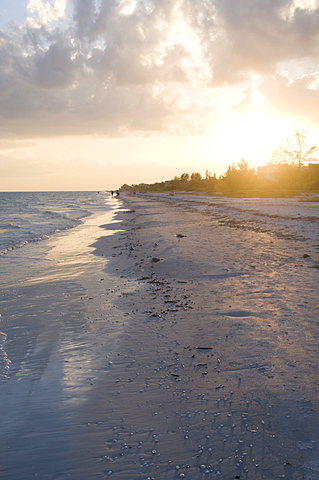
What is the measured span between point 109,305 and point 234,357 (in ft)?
11.4

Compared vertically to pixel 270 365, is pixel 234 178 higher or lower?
higher

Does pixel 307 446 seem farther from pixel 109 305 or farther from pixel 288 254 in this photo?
pixel 288 254

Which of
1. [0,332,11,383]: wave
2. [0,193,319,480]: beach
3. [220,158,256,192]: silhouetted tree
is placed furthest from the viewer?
[220,158,256,192]: silhouetted tree

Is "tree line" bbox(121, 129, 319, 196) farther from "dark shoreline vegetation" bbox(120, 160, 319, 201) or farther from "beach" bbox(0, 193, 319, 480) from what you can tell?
"beach" bbox(0, 193, 319, 480)

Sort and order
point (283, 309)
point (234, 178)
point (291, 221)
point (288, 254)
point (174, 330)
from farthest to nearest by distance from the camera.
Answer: point (234, 178)
point (291, 221)
point (288, 254)
point (283, 309)
point (174, 330)

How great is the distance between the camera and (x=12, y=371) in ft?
15.7

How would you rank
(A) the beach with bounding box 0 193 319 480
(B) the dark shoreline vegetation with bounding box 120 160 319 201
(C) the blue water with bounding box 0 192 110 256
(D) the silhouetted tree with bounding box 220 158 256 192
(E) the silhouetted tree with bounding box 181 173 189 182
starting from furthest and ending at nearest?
1. (E) the silhouetted tree with bounding box 181 173 189 182
2. (D) the silhouetted tree with bounding box 220 158 256 192
3. (B) the dark shoreline vegetation with bounding box 120 160 319 201
4. (C) the blue water with bounding box 0 192 110 256
5. (A) the beach with bounding box 0 193 319 480

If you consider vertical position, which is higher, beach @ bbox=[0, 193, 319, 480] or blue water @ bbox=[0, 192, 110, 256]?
blue water @ bbox=[0, 192, 110, 256]

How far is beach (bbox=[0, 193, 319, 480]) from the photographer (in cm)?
306

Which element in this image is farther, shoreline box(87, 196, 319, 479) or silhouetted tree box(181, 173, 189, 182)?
silhouetted tree box(181, 173, 189, 182)

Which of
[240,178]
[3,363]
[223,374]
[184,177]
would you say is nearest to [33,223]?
[3,363]

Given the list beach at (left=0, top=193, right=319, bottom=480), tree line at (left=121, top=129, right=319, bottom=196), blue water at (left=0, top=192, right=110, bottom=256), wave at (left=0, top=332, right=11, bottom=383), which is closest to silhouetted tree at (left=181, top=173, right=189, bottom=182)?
tree line at (left=121, top=129, right=319, bottom=196)

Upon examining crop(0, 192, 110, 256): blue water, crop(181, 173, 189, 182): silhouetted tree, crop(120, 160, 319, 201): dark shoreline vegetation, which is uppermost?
→ crop(181, 173, 189, 182): silhouetted tree

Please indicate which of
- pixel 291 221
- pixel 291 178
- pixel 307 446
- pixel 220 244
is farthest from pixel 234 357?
pixel 291 178
